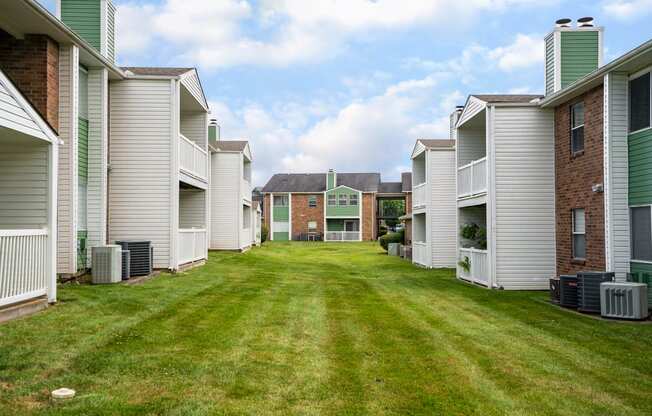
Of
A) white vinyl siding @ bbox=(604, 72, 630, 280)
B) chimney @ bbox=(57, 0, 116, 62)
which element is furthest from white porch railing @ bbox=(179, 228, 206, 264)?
white vinyl siding @ bbox=(604, 72, 630, 280)

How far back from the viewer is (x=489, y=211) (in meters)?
17.2

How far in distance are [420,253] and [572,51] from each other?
12.2 meters

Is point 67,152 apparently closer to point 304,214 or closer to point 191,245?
point 191,245

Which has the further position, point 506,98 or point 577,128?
point 506,98

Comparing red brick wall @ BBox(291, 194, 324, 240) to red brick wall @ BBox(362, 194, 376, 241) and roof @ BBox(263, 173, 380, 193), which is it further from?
red brick wall @ BBox(362, 194, 376, 241)

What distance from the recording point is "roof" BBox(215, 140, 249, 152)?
3196 centimetres

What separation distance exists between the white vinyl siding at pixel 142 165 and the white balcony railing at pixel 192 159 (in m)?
0.98

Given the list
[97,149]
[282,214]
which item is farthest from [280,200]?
[97,149]

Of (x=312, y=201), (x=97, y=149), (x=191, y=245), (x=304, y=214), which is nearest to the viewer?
(x=97, y=149)

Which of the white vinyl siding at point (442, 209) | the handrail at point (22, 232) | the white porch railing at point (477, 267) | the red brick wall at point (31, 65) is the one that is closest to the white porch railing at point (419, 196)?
the white vinyl siding at point (442, 209)

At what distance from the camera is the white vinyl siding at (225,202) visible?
31.0 meters

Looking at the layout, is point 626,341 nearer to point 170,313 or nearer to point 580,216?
point 580,216

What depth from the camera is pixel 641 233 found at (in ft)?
41.9

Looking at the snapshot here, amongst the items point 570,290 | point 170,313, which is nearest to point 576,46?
point 570,290
